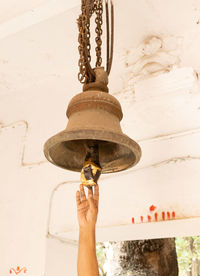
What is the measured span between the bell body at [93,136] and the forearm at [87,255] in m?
0.24

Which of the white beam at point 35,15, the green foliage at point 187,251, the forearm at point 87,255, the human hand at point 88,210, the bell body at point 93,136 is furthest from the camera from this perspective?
the green foliage at point 187,251

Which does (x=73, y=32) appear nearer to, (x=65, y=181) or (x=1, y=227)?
(x=65, y=181)

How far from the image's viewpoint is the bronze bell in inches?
39.5

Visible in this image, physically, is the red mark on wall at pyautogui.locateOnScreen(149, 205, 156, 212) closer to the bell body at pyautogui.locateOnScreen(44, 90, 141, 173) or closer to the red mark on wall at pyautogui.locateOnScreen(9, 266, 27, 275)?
the bell body at pyautogui.locateOnScreen(44, 90, 141, 173)

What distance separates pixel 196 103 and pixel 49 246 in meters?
1.21

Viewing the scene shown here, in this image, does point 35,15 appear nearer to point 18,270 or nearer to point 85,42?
point 85,42

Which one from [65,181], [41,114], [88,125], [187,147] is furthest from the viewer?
[41,114]

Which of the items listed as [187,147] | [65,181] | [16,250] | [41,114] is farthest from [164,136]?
[16,250]

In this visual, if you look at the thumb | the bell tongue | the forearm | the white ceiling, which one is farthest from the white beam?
the forearm

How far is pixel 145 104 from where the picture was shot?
195cm

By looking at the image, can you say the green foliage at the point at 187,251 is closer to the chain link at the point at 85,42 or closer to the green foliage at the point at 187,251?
the green foliage at the point at 187,251

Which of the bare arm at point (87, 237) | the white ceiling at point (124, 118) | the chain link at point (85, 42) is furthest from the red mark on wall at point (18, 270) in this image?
the chain link at point (85, 42)

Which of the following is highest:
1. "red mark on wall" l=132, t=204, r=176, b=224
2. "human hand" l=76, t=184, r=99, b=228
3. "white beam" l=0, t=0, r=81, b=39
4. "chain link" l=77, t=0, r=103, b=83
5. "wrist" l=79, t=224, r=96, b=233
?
"white beam" l=0, t=0, r=81, b=39

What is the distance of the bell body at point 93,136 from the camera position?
100 centimetres
